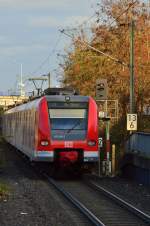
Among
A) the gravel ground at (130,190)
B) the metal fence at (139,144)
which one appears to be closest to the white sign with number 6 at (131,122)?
the metal fence at (139,144)

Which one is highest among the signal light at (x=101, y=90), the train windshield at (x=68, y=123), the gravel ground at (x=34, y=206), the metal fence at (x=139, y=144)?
the signal light at (x=101, y=90)

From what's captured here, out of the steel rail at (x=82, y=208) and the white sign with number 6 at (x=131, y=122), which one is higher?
the white sign with number 6 at (x=131, y=122)

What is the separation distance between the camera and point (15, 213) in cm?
1382

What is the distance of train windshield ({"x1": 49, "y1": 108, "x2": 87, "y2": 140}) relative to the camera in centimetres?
2133

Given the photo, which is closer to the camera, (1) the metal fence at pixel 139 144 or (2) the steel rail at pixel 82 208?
(2) the steel rail at pixel 82 208

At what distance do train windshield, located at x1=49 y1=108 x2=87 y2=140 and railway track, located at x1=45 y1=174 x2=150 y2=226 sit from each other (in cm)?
160

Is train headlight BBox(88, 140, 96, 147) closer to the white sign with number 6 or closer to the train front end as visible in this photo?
the train front end

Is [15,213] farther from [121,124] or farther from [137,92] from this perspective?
[137,92]

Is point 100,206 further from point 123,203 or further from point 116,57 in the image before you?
point 116,57

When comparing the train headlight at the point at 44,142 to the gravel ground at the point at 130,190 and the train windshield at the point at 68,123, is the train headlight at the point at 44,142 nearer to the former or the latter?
the train windshield at the point at 68,123

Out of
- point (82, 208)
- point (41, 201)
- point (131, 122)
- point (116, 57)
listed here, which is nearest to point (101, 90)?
point (131, 122)

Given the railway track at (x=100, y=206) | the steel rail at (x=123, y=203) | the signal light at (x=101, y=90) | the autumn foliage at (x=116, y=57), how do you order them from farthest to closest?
the autumn foliage at (x=116, y=57) → the signal light at (x=101, y=90) → the steel rail at (x=123, y=203) → the railway track at (x=100, y=206)

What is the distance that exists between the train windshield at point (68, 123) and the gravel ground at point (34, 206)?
1.76 metres

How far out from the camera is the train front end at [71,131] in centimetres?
2123
